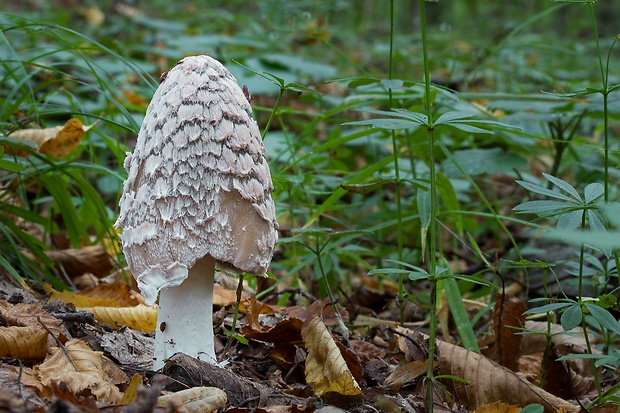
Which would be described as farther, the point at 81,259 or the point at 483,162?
the point at 483,162

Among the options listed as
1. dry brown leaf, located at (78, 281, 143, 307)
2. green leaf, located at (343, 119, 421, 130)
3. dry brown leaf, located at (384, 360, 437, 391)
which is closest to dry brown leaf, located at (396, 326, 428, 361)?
dry brown leaf, located at (384, 360, 437, 391)

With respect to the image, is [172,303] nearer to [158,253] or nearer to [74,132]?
[158,253]

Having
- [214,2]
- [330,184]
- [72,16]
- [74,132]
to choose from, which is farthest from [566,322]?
[214,2]

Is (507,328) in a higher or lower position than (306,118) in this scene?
lower

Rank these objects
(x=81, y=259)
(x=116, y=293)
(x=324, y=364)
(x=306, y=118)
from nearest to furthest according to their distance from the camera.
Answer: (x=324, y=364)
(x=116, y=293)
(x=81, y=259)
(x=306, y=118)

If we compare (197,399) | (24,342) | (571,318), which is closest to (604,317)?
(571,318)

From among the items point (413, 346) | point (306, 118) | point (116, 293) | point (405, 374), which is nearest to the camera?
point (405, 374)

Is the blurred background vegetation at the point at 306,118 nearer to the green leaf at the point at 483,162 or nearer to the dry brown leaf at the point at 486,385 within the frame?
the green leaf at the point at 483,162

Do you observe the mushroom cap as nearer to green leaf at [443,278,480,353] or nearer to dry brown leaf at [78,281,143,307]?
dry brown leaf at [78,281,143,307]

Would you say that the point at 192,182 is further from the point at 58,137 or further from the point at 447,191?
the point at 447,191
